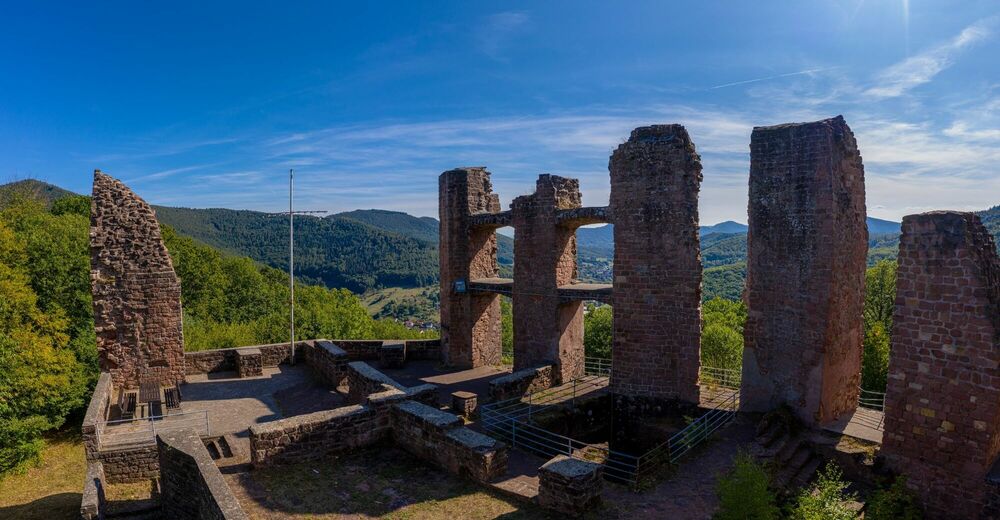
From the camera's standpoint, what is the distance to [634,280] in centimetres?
1451

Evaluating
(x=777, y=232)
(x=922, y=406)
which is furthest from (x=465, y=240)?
(x=922, y=406)

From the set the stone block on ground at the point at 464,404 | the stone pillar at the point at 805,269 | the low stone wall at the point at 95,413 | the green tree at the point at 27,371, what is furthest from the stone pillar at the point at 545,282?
the green tree at the point at 27,371

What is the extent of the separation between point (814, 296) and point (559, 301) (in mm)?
7614

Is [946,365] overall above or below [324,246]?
below

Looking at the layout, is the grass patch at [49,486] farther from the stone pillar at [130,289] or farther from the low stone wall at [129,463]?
the stone pillar at [130,289]

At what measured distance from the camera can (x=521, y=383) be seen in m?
15.7

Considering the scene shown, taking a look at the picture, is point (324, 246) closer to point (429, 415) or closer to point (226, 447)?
point (226, 447)

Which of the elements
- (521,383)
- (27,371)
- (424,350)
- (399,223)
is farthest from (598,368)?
(399,223)

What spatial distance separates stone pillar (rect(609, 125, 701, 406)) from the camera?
546 inches

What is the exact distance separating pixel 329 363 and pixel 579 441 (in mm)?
8302

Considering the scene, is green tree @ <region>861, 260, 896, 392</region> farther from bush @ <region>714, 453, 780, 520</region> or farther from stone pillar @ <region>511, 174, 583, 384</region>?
bush @ <region>714, 453, 780, 520</region>

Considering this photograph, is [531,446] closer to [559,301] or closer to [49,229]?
[559,301]

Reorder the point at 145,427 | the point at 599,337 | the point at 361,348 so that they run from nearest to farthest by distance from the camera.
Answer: the point at 145,427, the point at 361,348, the point at 599,337

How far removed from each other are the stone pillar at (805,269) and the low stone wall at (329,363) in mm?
10877
